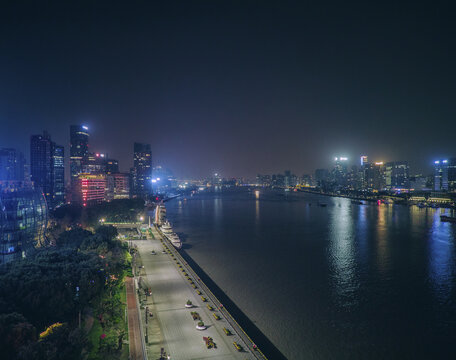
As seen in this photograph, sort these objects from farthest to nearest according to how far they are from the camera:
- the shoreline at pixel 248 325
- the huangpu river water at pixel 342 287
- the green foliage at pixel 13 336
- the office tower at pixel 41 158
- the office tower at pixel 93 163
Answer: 1. the office tower at pixel 93 163
2. the office tower at pixel 41 158
3. the huangpu river water at pixel 342 287
4. the shoreline at pixel 248 325
5. the green foliage at pixel 13 336

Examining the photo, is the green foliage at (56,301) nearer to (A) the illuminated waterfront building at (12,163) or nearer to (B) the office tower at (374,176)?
(A) the illuminated waterfront building at (12,163)

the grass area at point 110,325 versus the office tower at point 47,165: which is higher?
the office tower at point 47,165

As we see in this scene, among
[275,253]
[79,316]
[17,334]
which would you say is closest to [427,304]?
[275,253]

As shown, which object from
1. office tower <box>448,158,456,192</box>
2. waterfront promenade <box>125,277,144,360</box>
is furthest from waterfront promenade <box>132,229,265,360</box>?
office tower <box>448,158,456,192</box>

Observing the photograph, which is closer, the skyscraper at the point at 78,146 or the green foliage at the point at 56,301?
the green foliage at the point at 56,301

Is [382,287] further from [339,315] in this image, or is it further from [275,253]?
[275,253]

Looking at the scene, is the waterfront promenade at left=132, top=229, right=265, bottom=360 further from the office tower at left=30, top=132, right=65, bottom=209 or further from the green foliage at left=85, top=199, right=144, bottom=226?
the office tower at left=30, top=132, right=65, bottom=209

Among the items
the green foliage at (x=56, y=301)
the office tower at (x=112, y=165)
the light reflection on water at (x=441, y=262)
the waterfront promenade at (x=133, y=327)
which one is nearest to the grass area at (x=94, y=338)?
the green foliage at (x=56, y=301)

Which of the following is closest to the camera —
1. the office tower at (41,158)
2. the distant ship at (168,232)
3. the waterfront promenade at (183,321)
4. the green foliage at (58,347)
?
the green foliage at (58,347)
